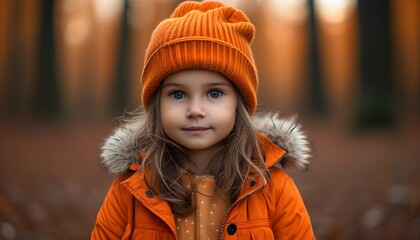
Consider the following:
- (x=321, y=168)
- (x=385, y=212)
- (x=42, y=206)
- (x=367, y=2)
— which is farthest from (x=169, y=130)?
(x=367, y=2)

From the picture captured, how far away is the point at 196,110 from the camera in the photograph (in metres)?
2.12

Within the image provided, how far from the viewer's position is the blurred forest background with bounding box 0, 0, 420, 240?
434cm

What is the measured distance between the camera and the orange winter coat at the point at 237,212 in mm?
2186

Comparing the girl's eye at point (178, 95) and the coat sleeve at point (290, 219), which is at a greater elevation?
the girl's eye at point (178, 95)

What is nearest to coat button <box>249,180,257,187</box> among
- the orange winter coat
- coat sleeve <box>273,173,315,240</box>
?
the orange winter coat

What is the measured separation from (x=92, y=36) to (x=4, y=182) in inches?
753

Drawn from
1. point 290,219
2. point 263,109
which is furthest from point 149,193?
point 263,109

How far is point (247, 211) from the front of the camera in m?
2.23

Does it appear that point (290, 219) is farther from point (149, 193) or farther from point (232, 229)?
point (149, 193)

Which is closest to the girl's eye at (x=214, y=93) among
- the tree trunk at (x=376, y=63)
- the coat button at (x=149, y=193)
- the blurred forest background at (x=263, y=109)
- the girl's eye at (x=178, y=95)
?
the girl's eye at (x=178, y=95)

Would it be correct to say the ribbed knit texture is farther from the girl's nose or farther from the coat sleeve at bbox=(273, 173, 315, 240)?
the coat sleeve at bbox=(273, 173, 315, 240)

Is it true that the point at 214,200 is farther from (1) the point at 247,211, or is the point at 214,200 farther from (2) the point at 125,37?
(2) the point at 125,37

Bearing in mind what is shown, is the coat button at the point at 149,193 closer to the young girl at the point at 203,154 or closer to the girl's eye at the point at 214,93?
the young girl at the point at 203,154

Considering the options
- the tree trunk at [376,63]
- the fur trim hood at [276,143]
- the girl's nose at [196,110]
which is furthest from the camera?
the tree trunk at [376,63]
